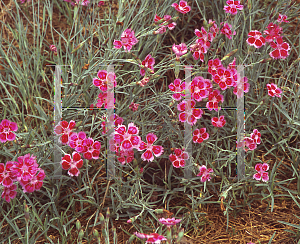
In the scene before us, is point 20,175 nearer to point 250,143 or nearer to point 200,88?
point 200,88

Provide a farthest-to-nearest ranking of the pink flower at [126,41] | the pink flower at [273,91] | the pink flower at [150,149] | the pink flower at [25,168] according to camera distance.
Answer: the pink flower at [273,91], the pink flower at [126,41], the pink flower at [150,149], the pink flower at [25,168]

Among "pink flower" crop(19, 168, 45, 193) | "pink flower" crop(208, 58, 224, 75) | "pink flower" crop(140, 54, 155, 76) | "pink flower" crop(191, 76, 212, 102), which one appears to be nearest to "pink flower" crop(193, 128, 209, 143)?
"pink flower" crop(191, 76, 212, 102)

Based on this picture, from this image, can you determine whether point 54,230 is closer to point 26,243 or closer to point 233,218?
point 26,243

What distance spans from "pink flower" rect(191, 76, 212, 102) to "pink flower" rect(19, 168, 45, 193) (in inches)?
34.3

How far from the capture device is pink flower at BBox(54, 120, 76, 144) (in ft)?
5.75

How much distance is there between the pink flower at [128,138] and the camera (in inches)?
67.9

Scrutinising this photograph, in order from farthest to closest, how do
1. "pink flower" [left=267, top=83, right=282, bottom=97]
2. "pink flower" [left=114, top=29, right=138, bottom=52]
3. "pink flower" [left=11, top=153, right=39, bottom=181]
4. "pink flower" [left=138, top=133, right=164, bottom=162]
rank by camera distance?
"pink flower" [left=267, top=83, right=282, bottom=97], "pink flower" [left=114, top=29, right=138, bottom=52], "pink flower" [left=138, top=133, right=164, bottom=162], "pink flower" [left=11, top=153, right=39, bottom=181]

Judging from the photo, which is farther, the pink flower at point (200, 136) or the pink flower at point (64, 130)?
the pink flower at point (200, 136)

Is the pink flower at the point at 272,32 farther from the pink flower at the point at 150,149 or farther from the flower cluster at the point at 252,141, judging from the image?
the pink flower at the point at 150,149

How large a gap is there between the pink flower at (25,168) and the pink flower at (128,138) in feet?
1.35

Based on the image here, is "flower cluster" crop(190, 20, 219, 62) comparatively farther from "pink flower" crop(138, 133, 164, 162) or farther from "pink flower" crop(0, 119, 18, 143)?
"pink flower" crop(0, 119, 18, 143)

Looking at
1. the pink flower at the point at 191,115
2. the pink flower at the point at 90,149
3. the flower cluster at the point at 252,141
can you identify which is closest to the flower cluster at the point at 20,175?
the pink flower at the point at 90,149

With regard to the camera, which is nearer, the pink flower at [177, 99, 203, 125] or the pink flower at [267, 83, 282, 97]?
the pink flower at [177, 99, 203, 125]

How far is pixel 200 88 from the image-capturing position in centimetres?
191
